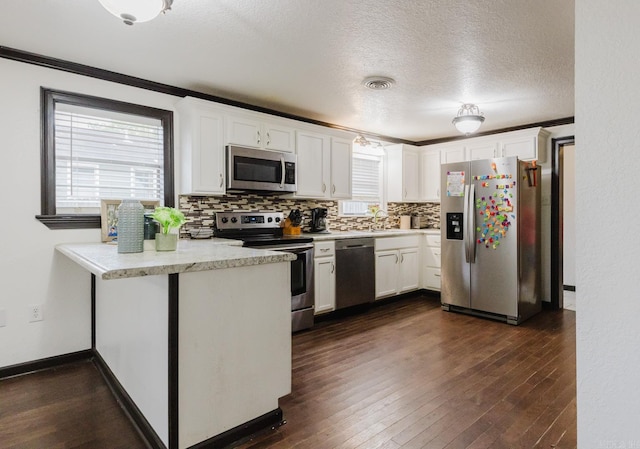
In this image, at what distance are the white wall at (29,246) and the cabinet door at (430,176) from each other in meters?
4.27

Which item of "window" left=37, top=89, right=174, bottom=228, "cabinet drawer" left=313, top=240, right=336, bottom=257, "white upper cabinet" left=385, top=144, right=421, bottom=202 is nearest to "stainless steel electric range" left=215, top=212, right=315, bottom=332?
"cabinet drawer" left=313, top=240, right=336, bottom=257

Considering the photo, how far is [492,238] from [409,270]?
49.5 inches

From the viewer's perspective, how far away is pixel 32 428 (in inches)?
77.6

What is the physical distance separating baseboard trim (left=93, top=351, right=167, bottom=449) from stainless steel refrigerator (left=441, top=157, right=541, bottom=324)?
11.2 feet

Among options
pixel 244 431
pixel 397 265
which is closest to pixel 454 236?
pixel 397 265

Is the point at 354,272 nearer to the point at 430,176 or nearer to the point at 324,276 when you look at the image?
the point at 324,276

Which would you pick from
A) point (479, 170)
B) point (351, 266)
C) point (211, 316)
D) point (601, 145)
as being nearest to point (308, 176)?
point (351, 266)

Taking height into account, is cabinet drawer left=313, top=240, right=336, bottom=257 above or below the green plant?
below

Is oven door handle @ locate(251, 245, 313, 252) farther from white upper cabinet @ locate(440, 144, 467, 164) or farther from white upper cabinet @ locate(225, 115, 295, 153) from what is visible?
white upper cabinet @ locate(440, 144, 467, 164)

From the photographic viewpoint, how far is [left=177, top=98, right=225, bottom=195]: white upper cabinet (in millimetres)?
3258

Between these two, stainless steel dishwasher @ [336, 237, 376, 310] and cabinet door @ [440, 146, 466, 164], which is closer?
stainless steel dishwasher @ [336, 237, 376, 310]

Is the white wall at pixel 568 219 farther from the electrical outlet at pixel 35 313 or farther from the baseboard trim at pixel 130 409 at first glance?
the electrical outlet at pixel 35 313

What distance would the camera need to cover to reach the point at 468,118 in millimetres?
3666

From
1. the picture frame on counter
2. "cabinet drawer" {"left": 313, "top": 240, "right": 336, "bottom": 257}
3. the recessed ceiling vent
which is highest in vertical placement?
the recessed ceiling vent
